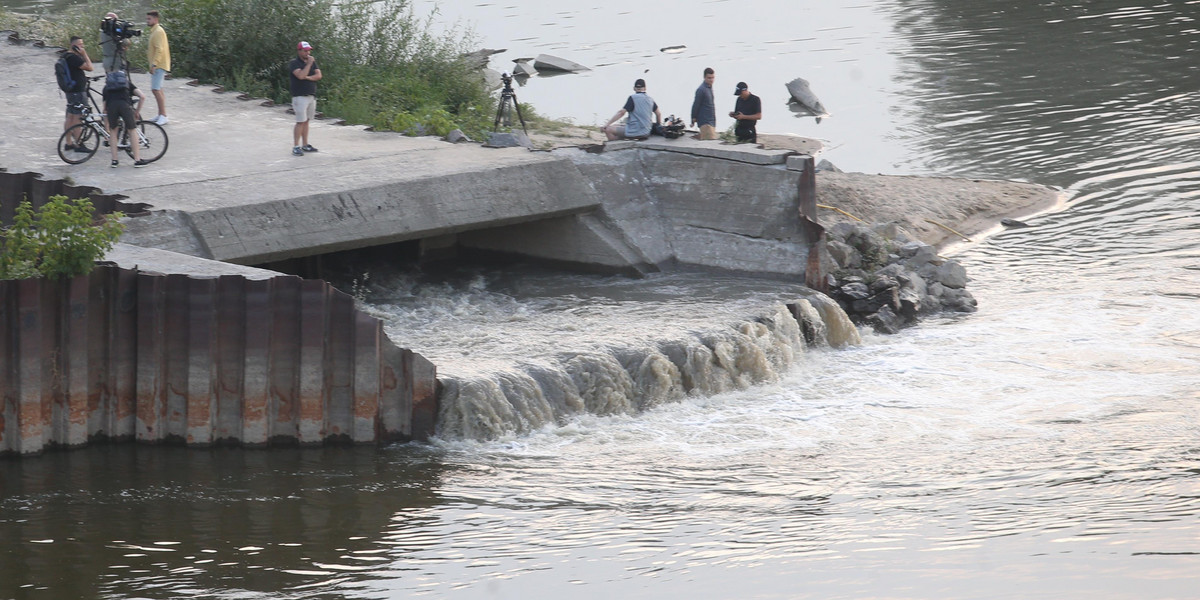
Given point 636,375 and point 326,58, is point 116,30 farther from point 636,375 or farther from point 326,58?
point 636,375

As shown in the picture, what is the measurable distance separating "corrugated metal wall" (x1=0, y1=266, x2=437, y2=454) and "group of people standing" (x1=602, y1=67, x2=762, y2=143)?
7.80m

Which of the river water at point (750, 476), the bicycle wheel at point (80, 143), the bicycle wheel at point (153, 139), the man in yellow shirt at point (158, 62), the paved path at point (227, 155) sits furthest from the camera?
the man in yellow shirt at point (158, 62)

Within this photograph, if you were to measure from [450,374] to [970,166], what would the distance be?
15726 millimetres

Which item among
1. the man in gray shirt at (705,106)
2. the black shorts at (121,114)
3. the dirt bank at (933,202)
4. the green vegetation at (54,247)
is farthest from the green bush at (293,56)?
the green vegetation at (54,247)

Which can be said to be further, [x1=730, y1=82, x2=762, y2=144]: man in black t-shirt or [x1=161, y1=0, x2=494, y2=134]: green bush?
[x1=161, y1=0, x2=494, y2=134]: green bush

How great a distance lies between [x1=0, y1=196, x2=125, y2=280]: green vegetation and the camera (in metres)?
12.9

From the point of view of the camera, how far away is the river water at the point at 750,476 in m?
10.5

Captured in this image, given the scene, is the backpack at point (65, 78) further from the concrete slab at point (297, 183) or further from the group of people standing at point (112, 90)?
the concrete slab at point (297, 183)

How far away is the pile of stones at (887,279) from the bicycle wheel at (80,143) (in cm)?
1030

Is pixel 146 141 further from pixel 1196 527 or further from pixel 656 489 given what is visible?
pixel 1196 527

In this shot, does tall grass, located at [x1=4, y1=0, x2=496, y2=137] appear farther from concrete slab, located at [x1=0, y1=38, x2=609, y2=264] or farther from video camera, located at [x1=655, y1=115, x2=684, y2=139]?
video camera, located at [x1=655, y1=115, x2=684, y2=139]

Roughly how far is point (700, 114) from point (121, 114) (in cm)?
882

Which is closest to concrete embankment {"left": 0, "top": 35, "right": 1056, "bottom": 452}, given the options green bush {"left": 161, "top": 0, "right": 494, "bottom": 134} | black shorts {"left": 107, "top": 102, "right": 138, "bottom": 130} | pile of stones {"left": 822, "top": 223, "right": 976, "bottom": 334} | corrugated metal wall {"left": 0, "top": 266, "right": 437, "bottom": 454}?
corrugated metal wall {"left": 0, "top": 266, "right": 437, "bottom": 454}

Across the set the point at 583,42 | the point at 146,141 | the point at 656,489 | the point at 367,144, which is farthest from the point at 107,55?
the point at 583,42
